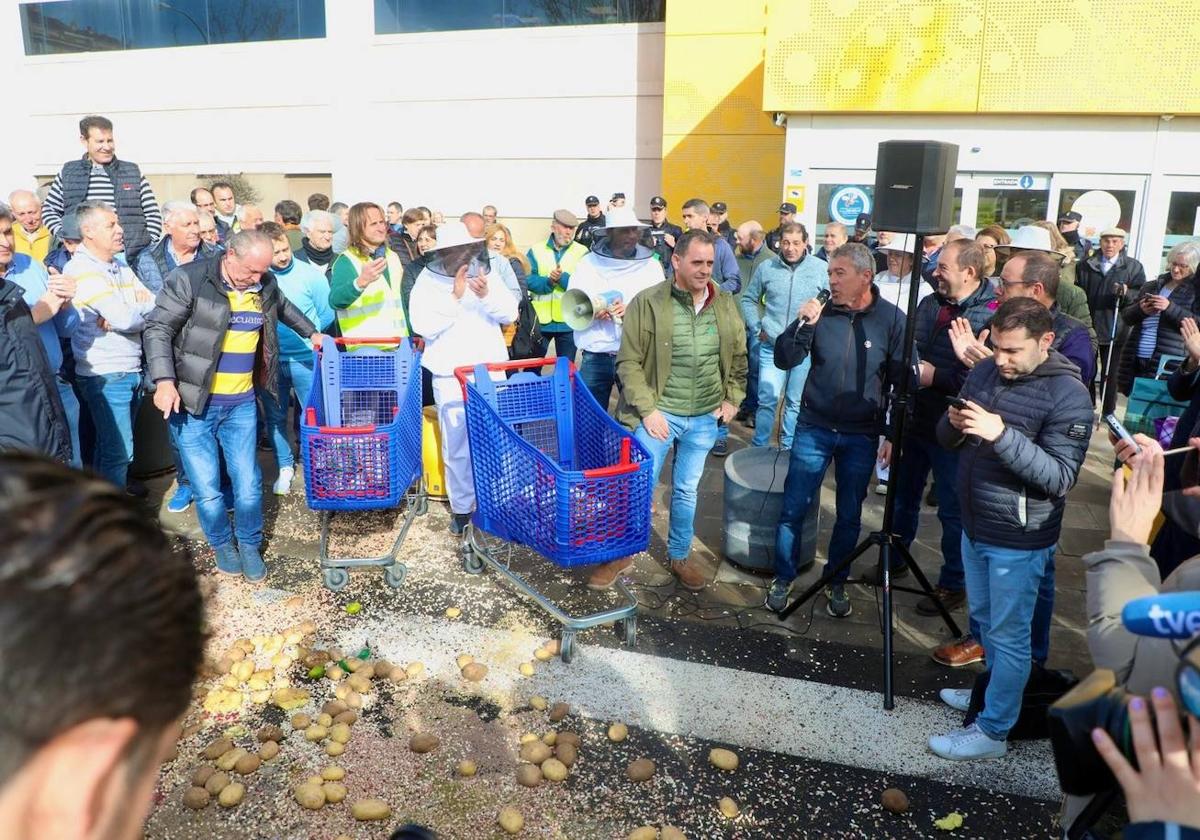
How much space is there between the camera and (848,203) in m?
13.2

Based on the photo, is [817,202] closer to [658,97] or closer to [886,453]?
[658,97]

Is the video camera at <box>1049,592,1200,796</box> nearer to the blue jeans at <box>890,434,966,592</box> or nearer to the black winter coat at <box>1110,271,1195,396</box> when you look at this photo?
the blue jeans at <box>890,434,966,592</box>

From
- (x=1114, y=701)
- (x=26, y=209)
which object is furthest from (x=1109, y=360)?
(x=26, y=209)

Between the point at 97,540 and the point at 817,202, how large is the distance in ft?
45.0

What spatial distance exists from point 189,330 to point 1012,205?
12221 millimetres

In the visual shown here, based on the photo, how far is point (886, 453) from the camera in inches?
207

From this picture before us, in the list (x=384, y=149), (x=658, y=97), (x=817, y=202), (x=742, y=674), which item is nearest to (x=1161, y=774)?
(x=742, y=674)

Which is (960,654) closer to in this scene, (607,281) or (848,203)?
(607,281)

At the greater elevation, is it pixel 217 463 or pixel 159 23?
pixel 159 23

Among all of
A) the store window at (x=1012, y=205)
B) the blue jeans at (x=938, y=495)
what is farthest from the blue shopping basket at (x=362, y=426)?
the store window at (x=1012, y=205)

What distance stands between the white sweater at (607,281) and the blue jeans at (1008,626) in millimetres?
3514

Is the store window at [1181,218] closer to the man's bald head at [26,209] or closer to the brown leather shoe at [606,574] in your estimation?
the brown leather shoe at [606,574]

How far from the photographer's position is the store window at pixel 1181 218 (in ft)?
41.3

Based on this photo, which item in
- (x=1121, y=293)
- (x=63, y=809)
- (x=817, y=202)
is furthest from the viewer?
(x=817, y=202)
